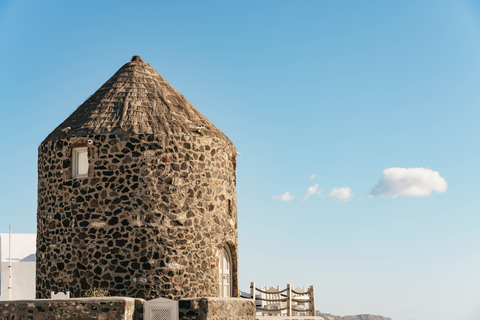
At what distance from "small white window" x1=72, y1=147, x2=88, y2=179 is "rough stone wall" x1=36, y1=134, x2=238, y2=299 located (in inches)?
6.1

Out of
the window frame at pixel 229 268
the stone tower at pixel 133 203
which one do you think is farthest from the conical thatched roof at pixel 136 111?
the window frame at pixel 229 268

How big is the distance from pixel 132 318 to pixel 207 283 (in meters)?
3.71

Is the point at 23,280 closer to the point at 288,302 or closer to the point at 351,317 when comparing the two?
the point at 288,302

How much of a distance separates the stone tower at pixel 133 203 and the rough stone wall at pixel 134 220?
0.09 ft

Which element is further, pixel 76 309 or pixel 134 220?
pixel 134 220

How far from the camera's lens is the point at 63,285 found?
63.1 feet

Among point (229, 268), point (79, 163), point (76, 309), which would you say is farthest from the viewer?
point (229, 268)

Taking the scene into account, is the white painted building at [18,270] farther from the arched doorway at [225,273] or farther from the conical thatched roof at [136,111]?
the arched doorway at [225,273]

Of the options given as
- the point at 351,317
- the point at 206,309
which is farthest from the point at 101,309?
the point at 351,317

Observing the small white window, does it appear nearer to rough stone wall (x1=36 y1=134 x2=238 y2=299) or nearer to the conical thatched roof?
rough stone wall (x1=36 y1=134 x2=238 y2=299)

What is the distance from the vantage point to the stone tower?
61.5 feet

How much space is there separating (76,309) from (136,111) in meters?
6.29

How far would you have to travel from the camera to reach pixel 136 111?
65.2 ft

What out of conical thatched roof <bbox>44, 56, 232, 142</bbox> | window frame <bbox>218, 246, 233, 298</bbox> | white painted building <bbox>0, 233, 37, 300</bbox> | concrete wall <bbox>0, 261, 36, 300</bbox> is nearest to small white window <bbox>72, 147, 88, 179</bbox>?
conical thatched roof <bbox>44, 56, 232, 142</bbox>
